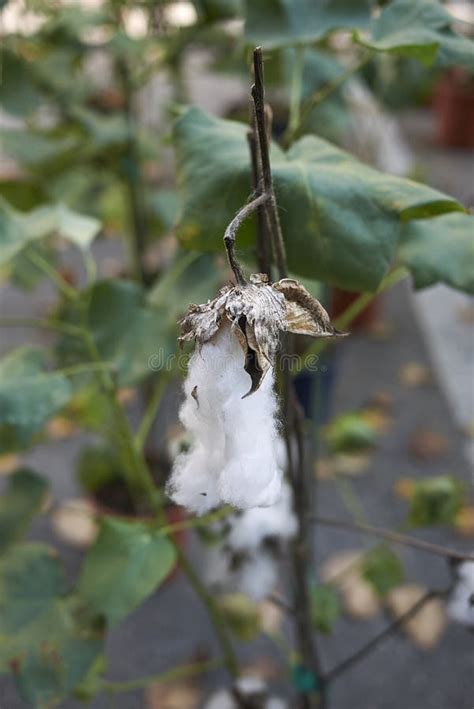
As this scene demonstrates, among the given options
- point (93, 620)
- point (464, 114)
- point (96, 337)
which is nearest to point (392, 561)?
point (93, 620)

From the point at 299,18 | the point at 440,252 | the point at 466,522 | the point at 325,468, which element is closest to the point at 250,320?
the point at 440,252

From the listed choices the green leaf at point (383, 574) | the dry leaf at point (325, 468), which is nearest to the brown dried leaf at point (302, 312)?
the green leaf at point (383, 574)

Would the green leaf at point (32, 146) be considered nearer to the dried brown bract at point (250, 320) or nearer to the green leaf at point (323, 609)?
the green leaf at point (323, 609)

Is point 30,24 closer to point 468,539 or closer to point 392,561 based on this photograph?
point 392,561

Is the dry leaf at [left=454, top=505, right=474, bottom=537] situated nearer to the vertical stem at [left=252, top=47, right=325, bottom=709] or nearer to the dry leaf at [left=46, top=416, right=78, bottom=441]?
the vertical stem at [left=252, top=47, right=325, bottom=709]

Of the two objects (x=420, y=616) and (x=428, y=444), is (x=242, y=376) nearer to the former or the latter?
(x=420, y=616)

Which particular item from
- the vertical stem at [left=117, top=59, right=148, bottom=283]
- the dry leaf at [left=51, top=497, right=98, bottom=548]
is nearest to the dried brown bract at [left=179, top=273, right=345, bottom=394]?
the vertical stem at [left=117, top=59, right=148, bottom=283]
